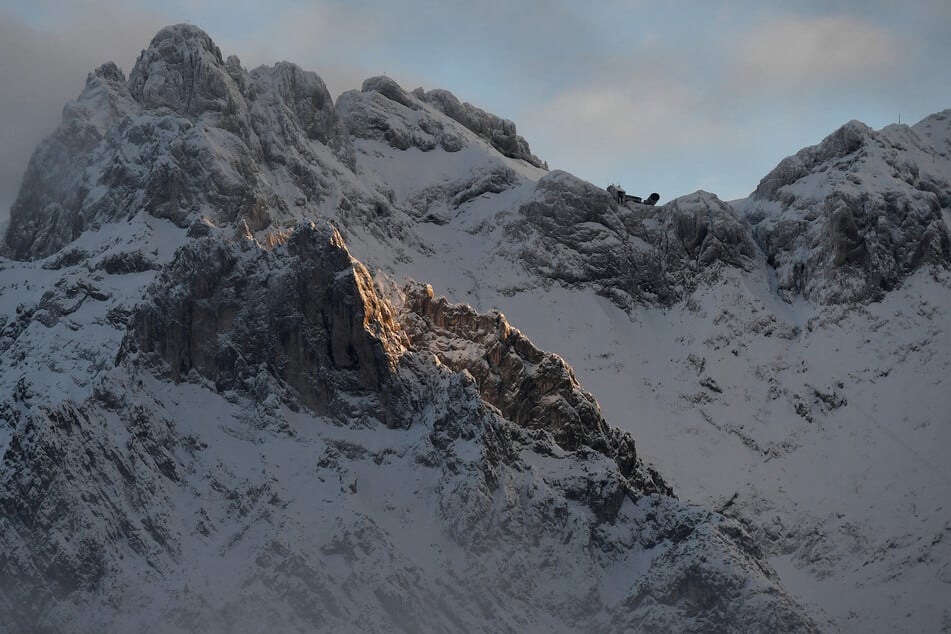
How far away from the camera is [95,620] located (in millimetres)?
199500

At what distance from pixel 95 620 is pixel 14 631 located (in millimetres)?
6462

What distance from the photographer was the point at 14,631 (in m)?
197

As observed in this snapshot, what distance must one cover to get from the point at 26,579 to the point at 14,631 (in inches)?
171

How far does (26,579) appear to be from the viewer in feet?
652

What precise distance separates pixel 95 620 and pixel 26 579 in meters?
6.27
